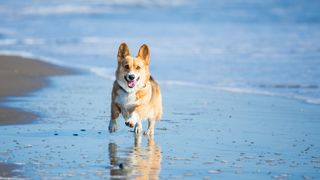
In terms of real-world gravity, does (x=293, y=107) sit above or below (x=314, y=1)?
below

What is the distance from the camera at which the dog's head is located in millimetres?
6926

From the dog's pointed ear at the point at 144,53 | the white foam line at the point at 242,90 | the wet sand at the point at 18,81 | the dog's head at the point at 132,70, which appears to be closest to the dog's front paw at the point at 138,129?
the dog's head at the point at 132,70

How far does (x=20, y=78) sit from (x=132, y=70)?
4.42m

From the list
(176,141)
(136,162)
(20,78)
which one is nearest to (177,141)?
(176,141)

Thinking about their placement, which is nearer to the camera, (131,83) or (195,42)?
(131,83)

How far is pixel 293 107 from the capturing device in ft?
28.8

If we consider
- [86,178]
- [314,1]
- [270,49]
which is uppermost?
[314,1]

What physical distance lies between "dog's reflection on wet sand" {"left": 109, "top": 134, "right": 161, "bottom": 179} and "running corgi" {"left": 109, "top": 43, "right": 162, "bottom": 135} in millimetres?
482

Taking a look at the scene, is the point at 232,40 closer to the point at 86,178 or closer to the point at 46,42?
the point at 46,42

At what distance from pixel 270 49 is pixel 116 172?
35.7ft

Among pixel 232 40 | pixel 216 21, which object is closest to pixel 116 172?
pixel 232 40

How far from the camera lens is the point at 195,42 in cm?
1755

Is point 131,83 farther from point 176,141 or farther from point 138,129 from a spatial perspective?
point 176,141

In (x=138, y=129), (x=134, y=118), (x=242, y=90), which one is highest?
(x=242, y=90)
